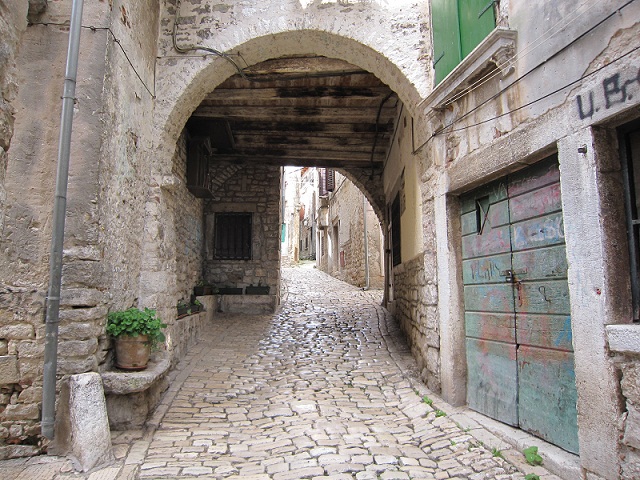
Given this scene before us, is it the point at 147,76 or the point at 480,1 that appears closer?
the point at 480,1

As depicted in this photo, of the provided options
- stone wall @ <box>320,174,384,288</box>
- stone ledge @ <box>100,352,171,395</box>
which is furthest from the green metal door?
stone wall @ <box>320,174,384,288</box>

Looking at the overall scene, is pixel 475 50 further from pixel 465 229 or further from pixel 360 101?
pixel 360 101

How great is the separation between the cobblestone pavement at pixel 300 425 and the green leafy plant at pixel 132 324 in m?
0.77

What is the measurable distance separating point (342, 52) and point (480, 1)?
1.65 meters

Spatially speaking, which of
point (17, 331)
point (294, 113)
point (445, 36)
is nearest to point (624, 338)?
point (445, 36)

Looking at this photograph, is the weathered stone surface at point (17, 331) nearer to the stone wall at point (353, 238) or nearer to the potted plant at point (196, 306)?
the potted plant at point (196, 306)

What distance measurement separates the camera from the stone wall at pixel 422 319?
421cm

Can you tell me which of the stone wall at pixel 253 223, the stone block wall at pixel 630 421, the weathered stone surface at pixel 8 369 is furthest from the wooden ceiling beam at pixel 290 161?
the stone block wall at pixel 630 421

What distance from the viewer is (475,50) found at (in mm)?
3307

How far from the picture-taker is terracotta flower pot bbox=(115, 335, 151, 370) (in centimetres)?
349

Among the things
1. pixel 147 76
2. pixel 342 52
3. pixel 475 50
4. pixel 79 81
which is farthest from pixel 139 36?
pixel 475 50

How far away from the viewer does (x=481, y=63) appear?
334 cm

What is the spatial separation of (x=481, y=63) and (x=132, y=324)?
3424mm

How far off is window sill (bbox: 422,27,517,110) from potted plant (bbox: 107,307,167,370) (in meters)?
3.21
